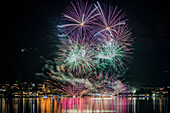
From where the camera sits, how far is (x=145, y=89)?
7702 inches

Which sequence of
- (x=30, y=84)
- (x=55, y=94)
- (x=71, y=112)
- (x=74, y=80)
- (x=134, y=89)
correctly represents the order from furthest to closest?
1. (x=134, y=89)
2. (x=55, y=94)
3. (x=30, y=84)
4. (x=74, y=80)
5. (x=71, y=112)

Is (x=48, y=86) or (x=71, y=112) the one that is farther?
(x=48, y=86)

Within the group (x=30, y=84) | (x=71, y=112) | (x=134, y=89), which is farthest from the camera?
(x=134, y=89)

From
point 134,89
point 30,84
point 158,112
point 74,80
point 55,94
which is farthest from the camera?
point 134,89

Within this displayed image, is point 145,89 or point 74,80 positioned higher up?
point 74,80

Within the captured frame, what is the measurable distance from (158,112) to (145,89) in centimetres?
16054

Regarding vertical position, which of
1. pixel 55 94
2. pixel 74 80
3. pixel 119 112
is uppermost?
pixel 74 80

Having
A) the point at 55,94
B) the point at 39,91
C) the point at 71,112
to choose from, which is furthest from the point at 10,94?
the point at 71,112

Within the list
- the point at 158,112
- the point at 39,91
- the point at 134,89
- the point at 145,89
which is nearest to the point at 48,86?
the point at 39,91

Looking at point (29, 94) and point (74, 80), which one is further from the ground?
point (74, 80)

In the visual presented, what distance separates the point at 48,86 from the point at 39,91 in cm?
642

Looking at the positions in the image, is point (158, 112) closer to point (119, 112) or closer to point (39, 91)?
point (119, 112)

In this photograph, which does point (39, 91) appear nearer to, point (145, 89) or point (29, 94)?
point (29, 94)

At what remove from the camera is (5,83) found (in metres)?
146
